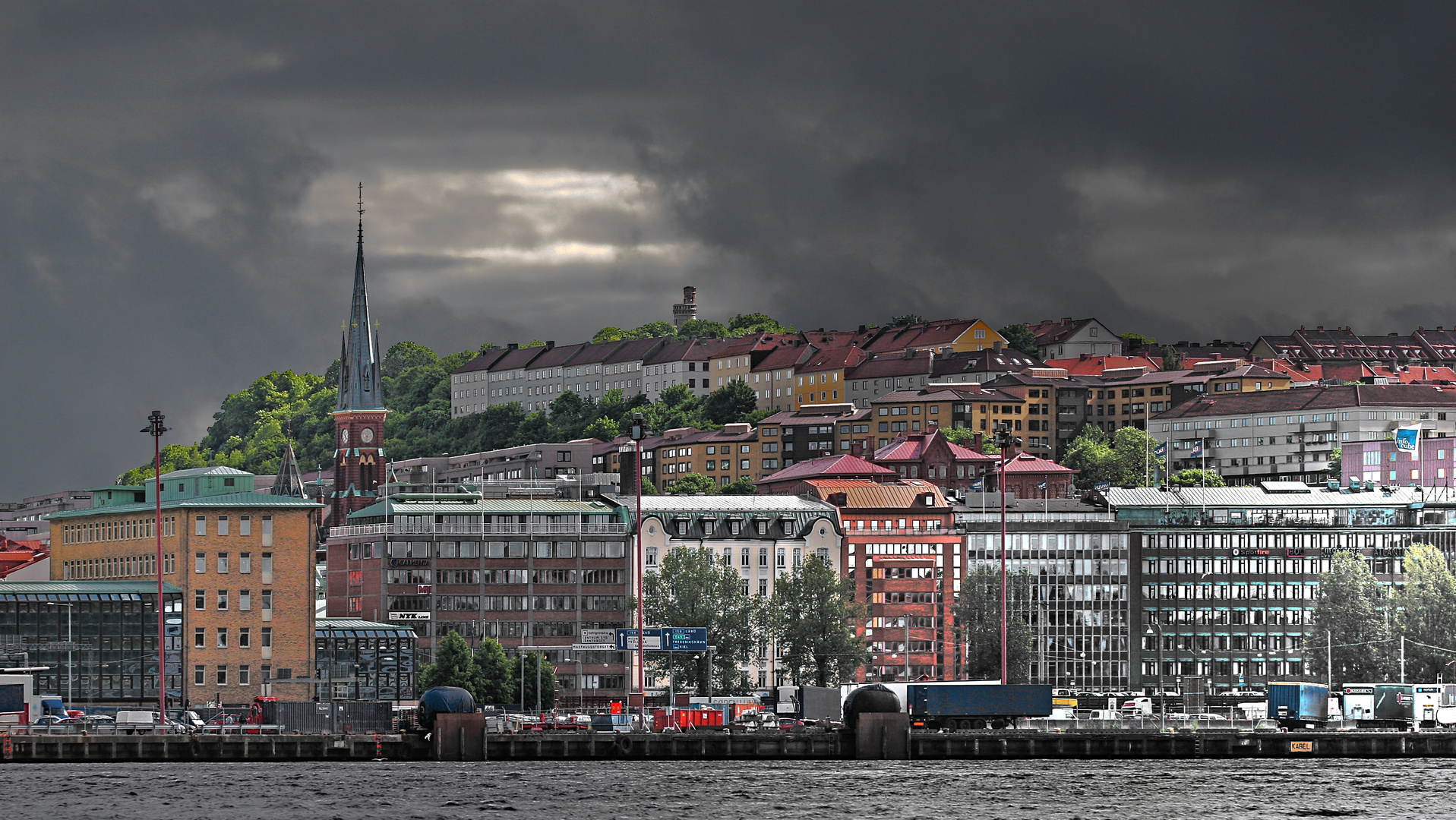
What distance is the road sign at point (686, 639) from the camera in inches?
6053

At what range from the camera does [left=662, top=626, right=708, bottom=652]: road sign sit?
154 metres

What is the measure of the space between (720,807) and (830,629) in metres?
69.7

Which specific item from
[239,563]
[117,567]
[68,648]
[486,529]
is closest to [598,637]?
[486,529]

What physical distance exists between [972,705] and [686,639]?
22353 mm

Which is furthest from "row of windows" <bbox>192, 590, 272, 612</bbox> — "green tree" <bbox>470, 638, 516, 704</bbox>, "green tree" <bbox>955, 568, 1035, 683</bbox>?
"green tree" <bbox>955, 568, 1035, 683</bbox>

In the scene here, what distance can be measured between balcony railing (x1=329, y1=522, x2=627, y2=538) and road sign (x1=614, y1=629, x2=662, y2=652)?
3198 centimetres

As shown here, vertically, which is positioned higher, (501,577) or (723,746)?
(501,577)

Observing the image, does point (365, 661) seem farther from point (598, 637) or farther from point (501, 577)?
point (501, 577)

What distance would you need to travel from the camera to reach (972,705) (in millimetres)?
138250

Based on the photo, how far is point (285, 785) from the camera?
11688 centimetres

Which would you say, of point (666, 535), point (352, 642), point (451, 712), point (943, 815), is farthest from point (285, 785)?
point (666, 535)

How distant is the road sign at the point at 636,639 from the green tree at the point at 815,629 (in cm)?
2291

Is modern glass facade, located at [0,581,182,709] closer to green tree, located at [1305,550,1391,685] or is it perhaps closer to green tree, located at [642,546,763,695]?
green tree, located at [642,546,763,695]

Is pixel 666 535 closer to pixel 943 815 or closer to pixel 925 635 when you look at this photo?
pixel 925 635
